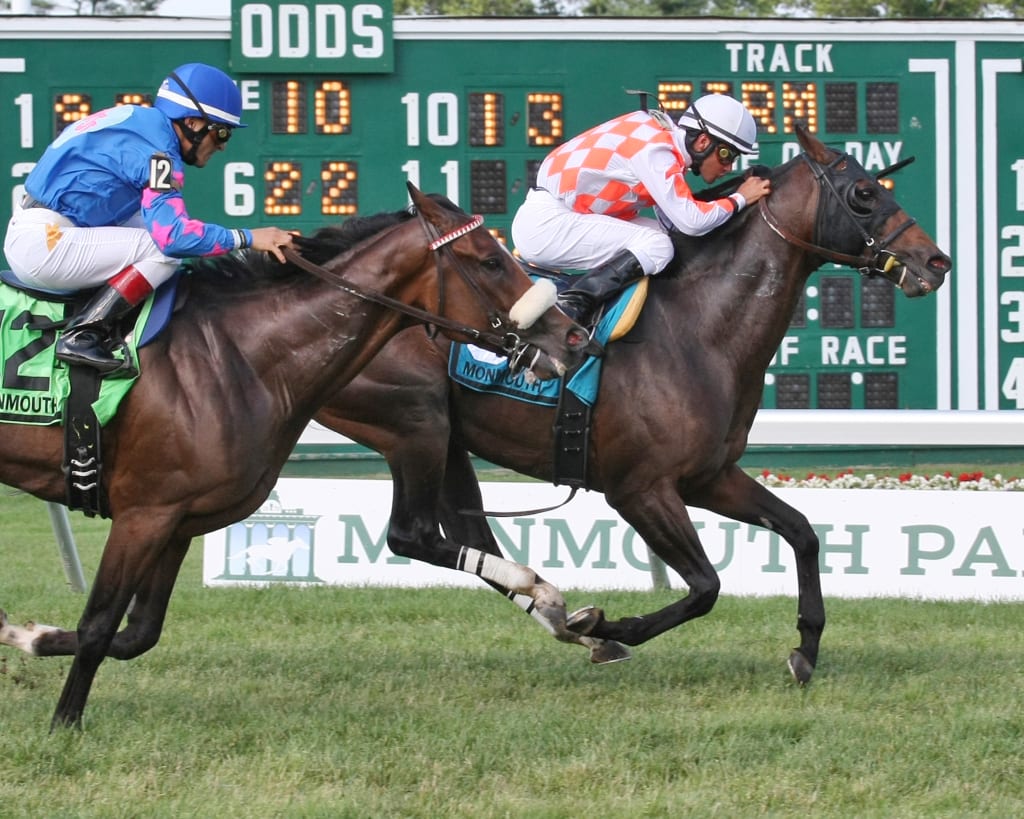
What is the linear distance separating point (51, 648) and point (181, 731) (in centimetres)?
67

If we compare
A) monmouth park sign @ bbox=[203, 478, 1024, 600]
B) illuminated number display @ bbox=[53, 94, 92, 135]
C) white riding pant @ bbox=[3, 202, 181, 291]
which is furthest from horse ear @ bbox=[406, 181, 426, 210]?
illuminated number display @ bbox=[53, 94, 92, 135]

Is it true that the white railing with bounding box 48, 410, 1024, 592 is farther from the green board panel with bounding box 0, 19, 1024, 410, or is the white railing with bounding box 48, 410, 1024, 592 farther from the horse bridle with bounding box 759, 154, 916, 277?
the horse bridle with bounding box 759, 154, 916, 277

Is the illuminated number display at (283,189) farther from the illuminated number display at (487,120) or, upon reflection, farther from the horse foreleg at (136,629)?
the horse foreleg at (136,629)

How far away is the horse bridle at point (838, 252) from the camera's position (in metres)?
5.46

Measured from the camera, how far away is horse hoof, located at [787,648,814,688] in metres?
5.26

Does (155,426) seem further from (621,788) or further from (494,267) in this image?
(621,788)

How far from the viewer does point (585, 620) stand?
16.8ft

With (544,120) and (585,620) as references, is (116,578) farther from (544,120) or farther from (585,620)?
(544,120)

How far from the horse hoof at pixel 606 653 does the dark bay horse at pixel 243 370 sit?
4.73ft

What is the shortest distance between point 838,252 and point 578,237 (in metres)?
0.92

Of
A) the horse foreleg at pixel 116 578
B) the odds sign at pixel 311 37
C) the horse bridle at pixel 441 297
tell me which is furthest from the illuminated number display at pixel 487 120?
the horse foreleg at pixel 116 578

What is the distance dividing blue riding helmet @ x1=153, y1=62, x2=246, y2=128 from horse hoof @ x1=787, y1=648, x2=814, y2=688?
8.27ft

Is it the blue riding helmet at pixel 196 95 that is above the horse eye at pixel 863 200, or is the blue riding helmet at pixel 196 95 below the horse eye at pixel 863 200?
above

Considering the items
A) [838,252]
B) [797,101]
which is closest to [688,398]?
[838,252]
